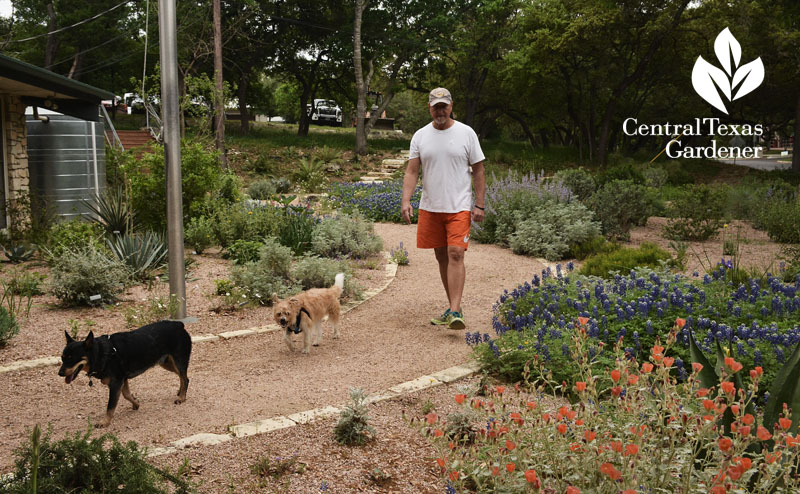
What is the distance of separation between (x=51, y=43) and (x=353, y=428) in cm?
3296

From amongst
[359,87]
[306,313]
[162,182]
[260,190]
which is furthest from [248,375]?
[359,87]

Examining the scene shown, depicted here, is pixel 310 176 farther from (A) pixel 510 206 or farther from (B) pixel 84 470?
(B) pixel 84 470

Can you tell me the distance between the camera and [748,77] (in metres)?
23.7

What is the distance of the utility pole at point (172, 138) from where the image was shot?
549 cm

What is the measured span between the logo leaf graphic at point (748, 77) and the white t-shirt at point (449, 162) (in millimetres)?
20287

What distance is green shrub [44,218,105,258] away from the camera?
8.17 meters

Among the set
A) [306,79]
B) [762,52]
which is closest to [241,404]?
[762,52]

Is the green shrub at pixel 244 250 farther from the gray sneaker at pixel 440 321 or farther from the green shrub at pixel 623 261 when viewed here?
the green shrub at pixel 623 261

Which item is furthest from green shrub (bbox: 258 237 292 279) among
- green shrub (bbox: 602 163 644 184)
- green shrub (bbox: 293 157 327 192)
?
green shrub (bbox: 293 157 327 192)

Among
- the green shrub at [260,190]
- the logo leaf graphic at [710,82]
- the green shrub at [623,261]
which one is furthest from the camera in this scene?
the logo leaf graphic at [710,82]

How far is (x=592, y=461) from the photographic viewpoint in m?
2.33

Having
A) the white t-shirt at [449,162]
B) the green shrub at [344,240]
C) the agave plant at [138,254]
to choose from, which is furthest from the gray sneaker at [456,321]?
the agave plant at [138,254]

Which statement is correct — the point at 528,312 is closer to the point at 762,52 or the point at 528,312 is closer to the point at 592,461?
the point at 592,461

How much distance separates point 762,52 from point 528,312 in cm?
2165
